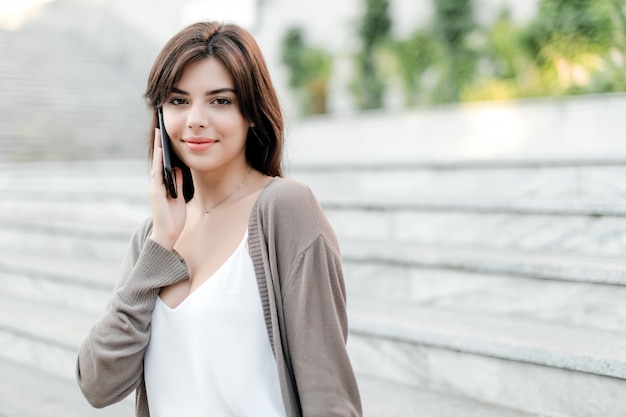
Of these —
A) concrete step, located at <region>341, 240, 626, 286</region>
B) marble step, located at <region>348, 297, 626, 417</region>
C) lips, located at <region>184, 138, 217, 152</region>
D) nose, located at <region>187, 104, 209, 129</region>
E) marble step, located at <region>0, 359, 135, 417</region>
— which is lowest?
marble step, located at <region>0, 359, 135, 417</region>

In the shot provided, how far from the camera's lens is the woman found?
1268 millimetres

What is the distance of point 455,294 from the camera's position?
2516 mm

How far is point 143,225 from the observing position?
159 centimetres

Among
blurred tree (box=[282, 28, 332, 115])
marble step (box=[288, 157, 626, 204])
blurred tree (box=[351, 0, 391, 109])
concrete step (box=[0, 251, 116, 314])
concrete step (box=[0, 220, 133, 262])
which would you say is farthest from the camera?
Result: blurred tree (box=[282, 28, 332, 115])

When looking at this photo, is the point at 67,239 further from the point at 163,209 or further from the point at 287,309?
the point at 287,309

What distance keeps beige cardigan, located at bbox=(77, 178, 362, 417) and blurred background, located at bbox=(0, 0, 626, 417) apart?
0.42 meters

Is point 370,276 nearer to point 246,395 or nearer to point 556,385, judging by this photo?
point 556,385

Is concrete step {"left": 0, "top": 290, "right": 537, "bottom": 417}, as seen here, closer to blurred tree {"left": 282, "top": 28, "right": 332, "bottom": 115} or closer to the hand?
the hand

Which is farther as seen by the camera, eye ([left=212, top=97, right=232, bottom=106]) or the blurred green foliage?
the blurred green foliage

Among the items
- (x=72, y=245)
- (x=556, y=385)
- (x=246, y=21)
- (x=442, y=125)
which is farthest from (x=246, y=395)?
(x=246, y=21)

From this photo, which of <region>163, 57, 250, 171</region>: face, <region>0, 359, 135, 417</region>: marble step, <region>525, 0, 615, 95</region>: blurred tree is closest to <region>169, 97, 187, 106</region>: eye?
<region>163, 57, 250, 171</region>: face

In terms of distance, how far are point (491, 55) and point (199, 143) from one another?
6363mm

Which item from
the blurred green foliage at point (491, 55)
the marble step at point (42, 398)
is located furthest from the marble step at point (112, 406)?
the blurred green foliage at point (491, 55)

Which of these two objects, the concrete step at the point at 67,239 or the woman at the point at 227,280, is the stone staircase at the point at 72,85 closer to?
the concrete step at the point at 67,239
